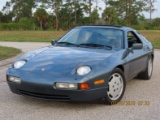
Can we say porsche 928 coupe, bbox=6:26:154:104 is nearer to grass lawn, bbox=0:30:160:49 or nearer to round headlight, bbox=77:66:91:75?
round headlight, bbox=77:66:91:75

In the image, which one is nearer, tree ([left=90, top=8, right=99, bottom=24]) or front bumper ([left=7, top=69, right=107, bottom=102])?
front bumper ([left=7, top=69, right=107, bottom=102])

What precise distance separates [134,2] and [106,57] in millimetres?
62977

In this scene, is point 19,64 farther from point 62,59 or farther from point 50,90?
point 50,90

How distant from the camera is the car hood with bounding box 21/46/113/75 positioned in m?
4.57

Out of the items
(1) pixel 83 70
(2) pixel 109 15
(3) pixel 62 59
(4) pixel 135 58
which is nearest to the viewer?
(1) pixel 83 70

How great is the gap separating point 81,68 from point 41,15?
5092 cm

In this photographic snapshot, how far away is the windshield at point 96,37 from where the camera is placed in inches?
219

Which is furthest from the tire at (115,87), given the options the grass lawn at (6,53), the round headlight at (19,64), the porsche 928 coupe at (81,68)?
the grass lawn at (6,53)

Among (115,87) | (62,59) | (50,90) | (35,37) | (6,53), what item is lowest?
(35,37)

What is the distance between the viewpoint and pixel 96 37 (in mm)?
5680

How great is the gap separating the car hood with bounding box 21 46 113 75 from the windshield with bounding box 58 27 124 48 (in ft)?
1.16

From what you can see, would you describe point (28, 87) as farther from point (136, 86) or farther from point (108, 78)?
point (136, 86)

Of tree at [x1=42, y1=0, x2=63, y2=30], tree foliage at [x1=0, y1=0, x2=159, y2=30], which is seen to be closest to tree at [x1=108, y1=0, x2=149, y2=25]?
tree foliage at [x1=0, y1=0, x2=159, y2=30]
